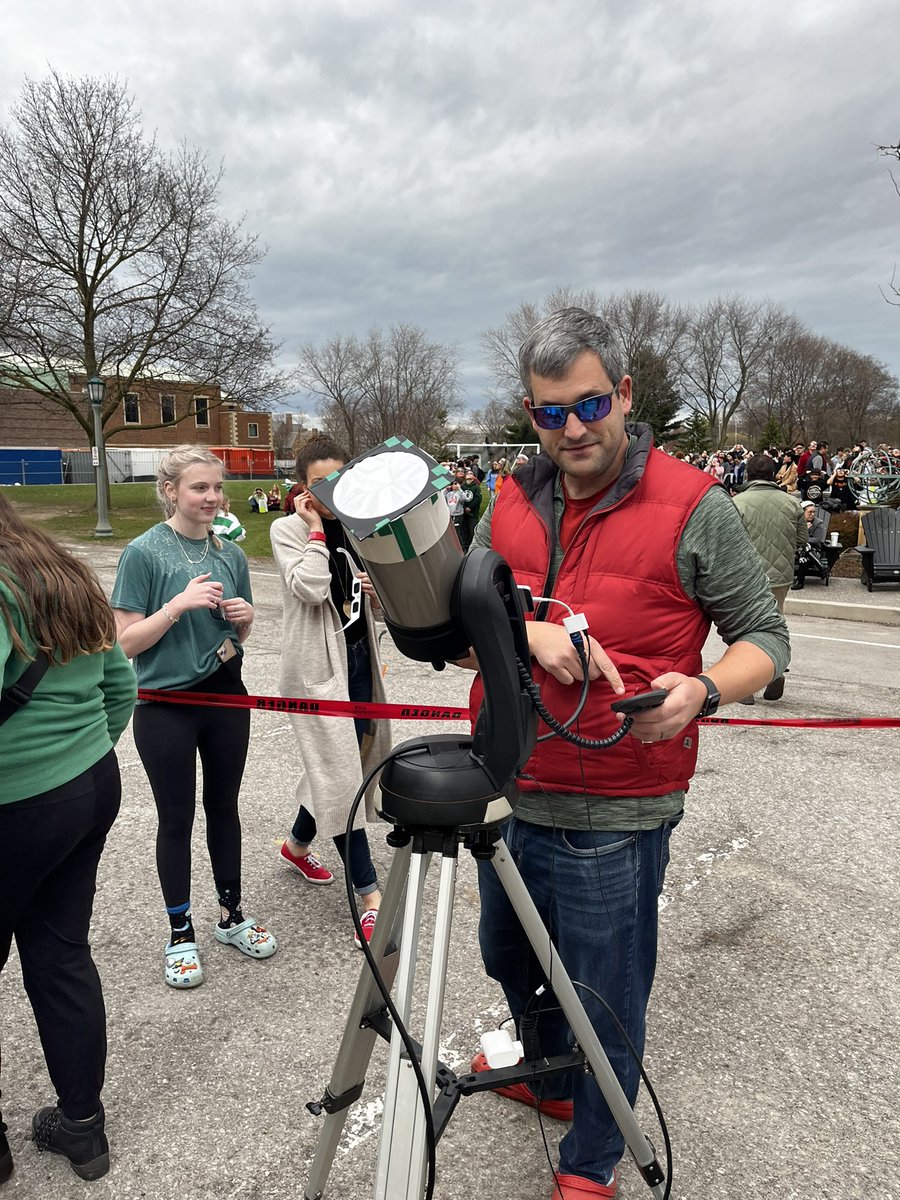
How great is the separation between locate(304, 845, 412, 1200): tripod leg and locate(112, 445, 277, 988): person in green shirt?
134cm

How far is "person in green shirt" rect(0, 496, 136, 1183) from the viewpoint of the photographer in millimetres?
1952

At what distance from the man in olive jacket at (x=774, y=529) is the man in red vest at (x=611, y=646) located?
529 cm

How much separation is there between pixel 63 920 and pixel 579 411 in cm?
182

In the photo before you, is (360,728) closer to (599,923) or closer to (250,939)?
(250,939)

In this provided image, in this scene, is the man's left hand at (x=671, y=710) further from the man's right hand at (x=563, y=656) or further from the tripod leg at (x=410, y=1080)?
the tripod leg at (x=410, y=1080)

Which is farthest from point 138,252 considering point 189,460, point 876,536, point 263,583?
point 189,460

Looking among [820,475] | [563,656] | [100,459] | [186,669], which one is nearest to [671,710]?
[563,656]

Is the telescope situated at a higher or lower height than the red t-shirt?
lower

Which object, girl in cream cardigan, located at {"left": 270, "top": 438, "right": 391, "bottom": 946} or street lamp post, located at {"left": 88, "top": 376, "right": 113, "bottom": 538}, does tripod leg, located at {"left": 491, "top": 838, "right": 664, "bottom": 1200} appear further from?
street lamp post, located at {"left": 88, "top": 376, "right": 113, "bottom": 538}

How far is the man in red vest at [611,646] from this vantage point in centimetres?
174

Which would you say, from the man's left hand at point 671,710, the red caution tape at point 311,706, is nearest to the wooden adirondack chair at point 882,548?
the red caution tape at point 311,706

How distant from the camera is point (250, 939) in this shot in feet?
10.3

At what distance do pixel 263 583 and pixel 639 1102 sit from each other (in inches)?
467

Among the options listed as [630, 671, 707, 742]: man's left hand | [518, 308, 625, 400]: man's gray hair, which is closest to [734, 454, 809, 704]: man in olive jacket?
[518, 308, 625, 400]: man's gray hair
